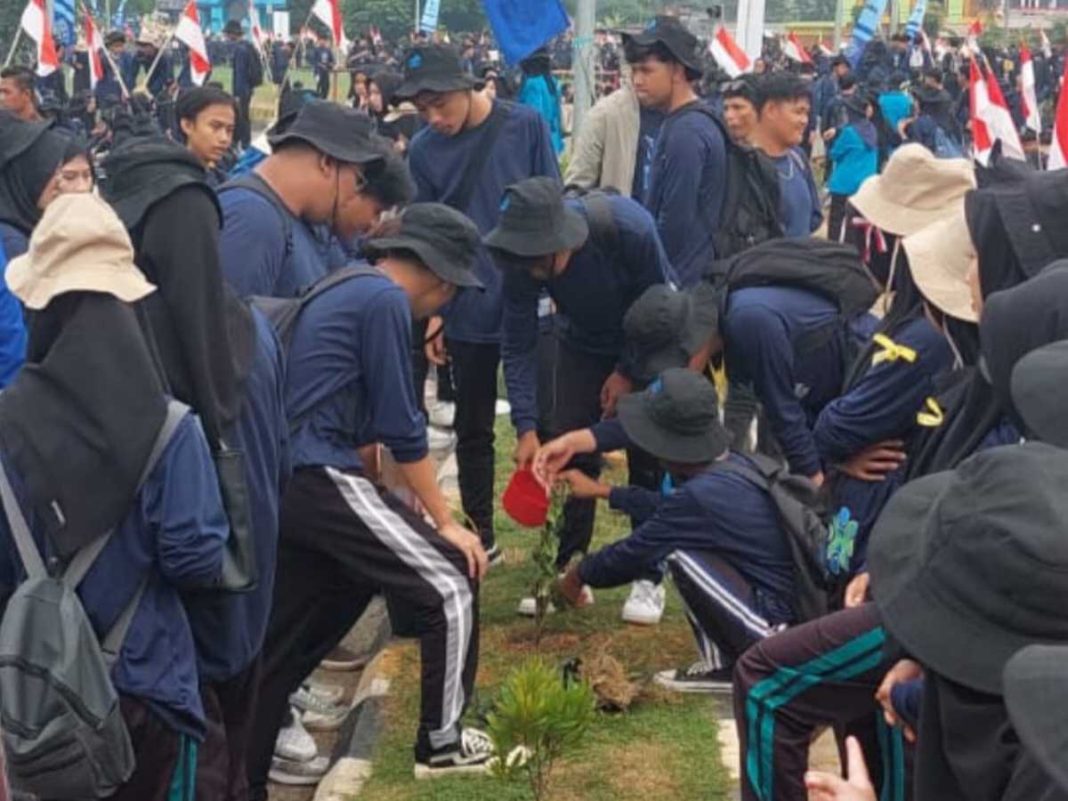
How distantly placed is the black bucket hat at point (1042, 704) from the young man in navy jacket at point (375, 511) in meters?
2.69

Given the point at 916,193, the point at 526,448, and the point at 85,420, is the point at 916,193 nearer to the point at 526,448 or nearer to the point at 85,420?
the point at 526,448

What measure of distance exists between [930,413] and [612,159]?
152 inches

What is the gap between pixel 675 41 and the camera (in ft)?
21.2

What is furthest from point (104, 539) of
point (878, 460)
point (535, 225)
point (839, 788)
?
point (535, 225)

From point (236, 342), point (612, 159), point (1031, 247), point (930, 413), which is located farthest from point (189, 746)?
point (612, 159)

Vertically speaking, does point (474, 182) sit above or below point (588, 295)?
above

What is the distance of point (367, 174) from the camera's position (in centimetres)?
461

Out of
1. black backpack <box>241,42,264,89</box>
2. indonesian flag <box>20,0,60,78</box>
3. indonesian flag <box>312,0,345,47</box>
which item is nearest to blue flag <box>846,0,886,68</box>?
indonesian flag <box>312,0,345,47</box>

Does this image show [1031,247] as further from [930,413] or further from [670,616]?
[670,616]

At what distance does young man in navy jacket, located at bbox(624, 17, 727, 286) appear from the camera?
20.8 feet

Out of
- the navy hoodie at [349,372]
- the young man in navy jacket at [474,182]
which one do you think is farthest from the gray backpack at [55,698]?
the young man in navy jacket at [474,182]

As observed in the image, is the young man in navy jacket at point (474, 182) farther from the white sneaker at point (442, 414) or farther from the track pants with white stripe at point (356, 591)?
the white sneaker at point (442, 414)

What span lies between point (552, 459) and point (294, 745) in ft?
4.02

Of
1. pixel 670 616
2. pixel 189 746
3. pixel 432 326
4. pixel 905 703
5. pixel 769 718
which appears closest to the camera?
pixel 905 703
